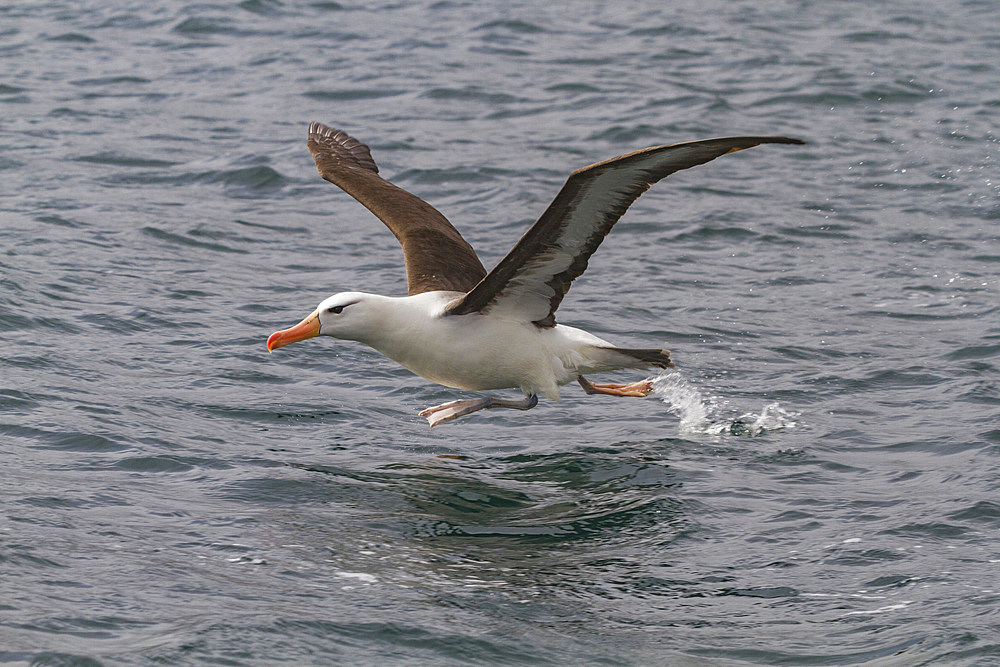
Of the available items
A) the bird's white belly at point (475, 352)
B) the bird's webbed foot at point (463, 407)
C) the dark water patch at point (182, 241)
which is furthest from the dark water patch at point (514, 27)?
the bird's white belly at point (475, 352)

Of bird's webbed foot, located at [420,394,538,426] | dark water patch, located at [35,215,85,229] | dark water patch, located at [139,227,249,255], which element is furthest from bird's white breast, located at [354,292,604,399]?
dark water patch, located at [35,215,85,229]

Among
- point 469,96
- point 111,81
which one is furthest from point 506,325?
point 111,81

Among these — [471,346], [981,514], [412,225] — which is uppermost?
[412,225]

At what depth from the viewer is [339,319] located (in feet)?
24.8

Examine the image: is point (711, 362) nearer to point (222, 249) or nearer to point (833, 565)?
point (833, 565)

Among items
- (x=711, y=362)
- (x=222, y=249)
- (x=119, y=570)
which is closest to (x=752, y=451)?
(x=711, y=362)

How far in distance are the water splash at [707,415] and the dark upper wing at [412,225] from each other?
1.63m

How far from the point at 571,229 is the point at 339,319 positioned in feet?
5.06

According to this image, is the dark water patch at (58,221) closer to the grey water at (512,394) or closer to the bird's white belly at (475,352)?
the grey water at (512,394)

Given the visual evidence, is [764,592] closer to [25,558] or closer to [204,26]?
[25,558]

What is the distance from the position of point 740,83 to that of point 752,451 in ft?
36.0

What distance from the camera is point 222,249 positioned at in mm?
11867

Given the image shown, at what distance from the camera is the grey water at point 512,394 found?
5.68 meters

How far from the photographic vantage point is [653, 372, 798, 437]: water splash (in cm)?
837
